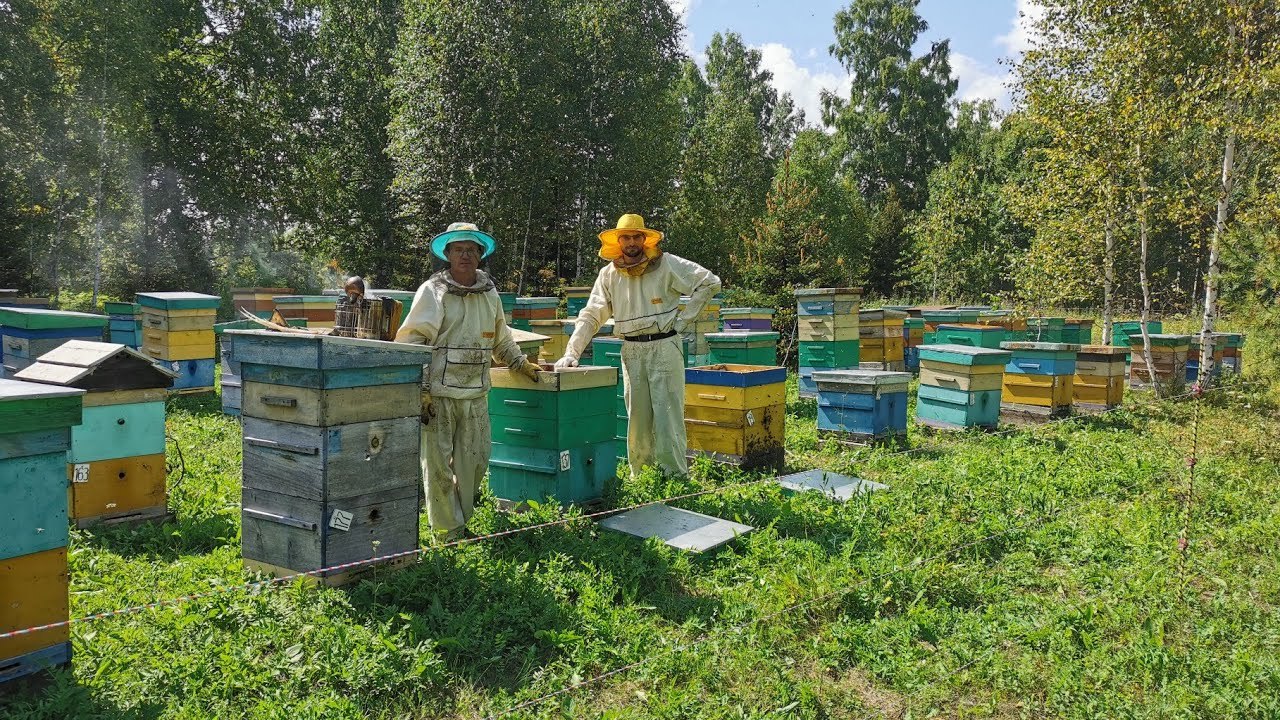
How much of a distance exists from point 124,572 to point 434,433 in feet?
5.48

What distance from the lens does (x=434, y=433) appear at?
4527 mm

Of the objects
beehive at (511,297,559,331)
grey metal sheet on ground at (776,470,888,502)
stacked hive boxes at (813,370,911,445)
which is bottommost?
grey metal sheet on ground at (776,470,888,502)

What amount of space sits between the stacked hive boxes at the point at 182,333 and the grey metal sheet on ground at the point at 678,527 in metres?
6.06

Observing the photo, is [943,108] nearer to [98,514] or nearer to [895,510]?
[895,510]

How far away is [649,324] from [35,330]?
15.9 ft

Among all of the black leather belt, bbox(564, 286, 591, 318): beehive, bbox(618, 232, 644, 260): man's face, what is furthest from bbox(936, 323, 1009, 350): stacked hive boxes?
bbox(618, 232, 644, 260): man's face

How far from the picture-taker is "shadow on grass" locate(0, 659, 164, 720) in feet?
8.87

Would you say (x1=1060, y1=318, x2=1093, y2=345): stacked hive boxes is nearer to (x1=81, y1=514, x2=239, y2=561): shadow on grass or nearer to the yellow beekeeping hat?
the yellow beekeeping hat

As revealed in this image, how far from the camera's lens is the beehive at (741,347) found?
8789mm

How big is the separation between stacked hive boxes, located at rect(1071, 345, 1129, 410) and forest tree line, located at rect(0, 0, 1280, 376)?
5.10ft

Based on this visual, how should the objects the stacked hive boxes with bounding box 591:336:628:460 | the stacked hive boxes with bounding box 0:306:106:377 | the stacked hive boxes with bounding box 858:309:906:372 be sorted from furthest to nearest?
the stacked hive boxes with bounding box 858:309:906:372 → the stacked hive boxes with bounding box 591:336:628:460 → the stacked hive boxes with bounding box 0:306:106:377

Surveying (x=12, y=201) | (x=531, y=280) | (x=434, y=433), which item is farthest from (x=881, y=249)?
(x=434, y=433)

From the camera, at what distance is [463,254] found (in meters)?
4.57

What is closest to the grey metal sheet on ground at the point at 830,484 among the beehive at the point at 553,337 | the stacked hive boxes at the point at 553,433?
the stacked hive boxes at the point at 553,433
